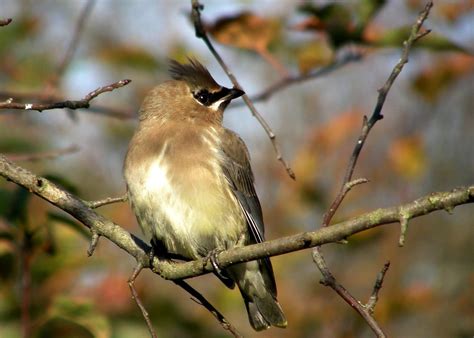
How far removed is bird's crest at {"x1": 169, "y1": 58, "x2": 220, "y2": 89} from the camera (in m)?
5.96

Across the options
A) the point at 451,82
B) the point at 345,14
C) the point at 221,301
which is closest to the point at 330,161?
the point at 451,82

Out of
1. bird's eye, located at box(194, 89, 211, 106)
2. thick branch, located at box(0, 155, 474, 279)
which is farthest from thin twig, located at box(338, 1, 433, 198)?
bird's eye, located at box(194, 89, 211, 106)

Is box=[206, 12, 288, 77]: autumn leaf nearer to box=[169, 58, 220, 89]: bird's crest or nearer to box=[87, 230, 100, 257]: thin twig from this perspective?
box=[169, 58, 220, 89]: bird's crest

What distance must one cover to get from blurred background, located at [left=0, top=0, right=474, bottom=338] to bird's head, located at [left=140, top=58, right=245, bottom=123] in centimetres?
23

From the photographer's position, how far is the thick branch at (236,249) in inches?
118

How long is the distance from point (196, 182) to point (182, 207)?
0.62 feet

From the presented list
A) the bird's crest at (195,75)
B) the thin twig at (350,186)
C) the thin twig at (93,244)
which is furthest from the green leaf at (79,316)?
the bird's crest at (195,75)

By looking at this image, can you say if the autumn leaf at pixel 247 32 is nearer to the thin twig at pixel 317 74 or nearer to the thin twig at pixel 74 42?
the thin twig at pixel 317 74

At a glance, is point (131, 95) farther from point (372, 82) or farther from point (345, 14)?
point (345, 14)

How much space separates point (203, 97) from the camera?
19.4ft

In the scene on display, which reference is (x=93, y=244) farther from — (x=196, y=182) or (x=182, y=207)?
(x=196, y=182)

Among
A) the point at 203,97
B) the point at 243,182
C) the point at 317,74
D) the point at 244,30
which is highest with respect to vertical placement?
the point at 203,97

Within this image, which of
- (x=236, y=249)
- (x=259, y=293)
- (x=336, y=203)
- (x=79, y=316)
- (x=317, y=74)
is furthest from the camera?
Answer: (x=259, y=293)

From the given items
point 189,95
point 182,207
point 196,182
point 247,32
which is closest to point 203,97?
point 189,95
